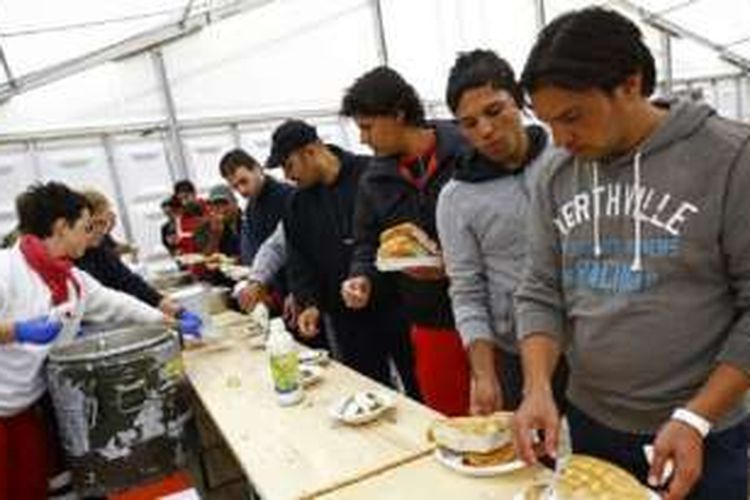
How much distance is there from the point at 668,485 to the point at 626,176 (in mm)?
468

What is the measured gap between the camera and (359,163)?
292cm

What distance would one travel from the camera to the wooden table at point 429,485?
1362mm

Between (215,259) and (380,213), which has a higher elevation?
(380,213)

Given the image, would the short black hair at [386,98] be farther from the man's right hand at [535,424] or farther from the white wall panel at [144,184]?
the white wall panel at [144,184]

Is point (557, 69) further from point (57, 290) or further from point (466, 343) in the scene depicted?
point (57, 290)

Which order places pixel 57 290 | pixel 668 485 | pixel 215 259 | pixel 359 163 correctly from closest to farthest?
pixel 668 485
pixel 57 290
pixel 359 163
pixel 215 259

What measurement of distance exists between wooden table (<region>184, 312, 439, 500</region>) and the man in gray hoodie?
474mm

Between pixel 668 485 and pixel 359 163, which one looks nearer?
pixel 668 485

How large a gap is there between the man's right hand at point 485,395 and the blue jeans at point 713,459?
35cm

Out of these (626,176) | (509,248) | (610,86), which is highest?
(610,86)

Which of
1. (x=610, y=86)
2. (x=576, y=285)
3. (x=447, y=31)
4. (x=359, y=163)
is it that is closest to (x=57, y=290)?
(x=359, y=163)

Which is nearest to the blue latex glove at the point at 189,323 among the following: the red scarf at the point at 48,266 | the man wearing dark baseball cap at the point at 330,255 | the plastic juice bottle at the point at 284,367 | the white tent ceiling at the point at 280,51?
the man wearing dark baseball cap at the point at 330,255

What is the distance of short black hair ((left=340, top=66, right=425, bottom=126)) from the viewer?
221cm

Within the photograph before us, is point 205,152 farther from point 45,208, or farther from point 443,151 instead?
point 443,151
